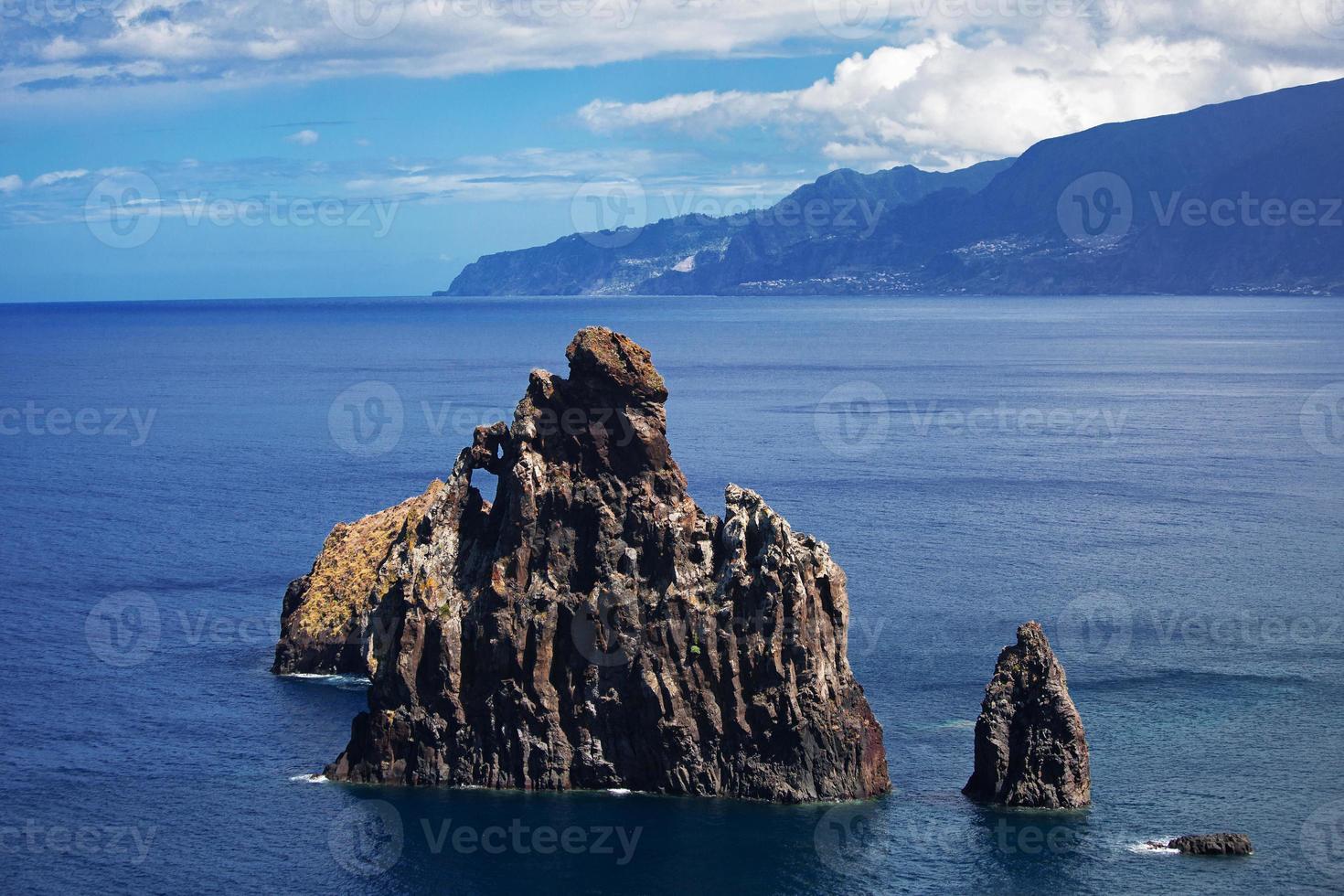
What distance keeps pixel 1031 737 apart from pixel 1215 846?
10.1 meters

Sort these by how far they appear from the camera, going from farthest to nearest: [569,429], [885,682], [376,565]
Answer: [376,565], [885,682], [569,429]

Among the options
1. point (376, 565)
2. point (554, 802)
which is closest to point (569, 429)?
point (554, 802)

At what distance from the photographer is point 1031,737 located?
78375 mm

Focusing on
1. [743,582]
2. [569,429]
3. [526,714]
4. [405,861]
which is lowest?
[405,861]

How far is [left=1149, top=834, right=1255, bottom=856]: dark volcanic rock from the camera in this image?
72.4 metres

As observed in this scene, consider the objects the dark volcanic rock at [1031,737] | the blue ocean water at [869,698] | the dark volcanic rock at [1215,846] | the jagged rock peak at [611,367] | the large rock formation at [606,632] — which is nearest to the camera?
the dark volcanic rock at [1215,846]

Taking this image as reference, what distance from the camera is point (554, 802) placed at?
80.1 meters

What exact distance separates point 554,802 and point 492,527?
15.6m

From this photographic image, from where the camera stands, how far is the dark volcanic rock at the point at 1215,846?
238 feet

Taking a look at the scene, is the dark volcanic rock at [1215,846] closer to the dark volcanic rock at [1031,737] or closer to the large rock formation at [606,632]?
the dark volcanic rock at [1031,737]

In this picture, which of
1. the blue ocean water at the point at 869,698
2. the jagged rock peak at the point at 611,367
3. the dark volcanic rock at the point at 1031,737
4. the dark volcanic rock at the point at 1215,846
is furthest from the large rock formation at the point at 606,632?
the dark volcanic rock at the point at 1215,846

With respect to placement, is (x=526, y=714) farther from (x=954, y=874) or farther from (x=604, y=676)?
(x=954, y=874)

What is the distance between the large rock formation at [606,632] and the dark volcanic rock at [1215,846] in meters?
15.0

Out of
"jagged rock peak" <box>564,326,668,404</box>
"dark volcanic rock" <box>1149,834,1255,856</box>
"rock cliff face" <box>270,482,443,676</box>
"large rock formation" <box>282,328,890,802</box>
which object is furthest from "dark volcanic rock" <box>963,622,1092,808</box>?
"rock cliff face" <box>270,482,443,676</box>
